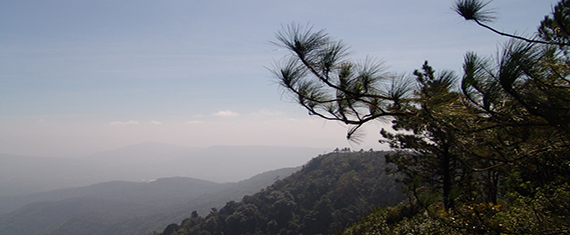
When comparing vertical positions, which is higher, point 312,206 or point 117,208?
point 312,206

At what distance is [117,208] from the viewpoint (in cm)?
14738

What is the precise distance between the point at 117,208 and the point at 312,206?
485 ft

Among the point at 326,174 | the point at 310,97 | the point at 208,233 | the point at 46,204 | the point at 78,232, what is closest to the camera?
the point at 310,97

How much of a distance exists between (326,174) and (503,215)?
57.6 m

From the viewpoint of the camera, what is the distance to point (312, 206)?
47.8 meters

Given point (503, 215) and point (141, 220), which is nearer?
point (503, 215)

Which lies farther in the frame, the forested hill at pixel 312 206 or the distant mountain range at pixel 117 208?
the distant mountain range at pixel 117 208

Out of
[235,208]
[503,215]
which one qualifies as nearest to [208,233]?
[235,208]

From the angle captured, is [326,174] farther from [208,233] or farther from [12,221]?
[12,221]

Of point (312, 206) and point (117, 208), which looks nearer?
point (312, 206)

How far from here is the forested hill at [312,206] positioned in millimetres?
41031

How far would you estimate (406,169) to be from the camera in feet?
35.3

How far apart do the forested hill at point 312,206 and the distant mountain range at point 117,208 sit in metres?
29.8

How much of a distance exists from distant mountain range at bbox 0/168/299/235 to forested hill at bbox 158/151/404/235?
2981cm
